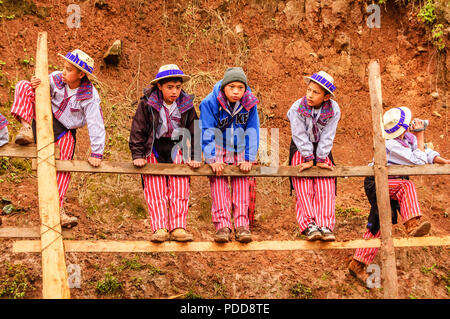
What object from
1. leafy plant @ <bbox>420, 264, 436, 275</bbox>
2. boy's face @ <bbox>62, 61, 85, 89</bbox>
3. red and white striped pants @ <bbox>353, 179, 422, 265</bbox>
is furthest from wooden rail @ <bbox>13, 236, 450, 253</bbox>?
leafy plant @ <bbox>420, 264, 436, 275</bbox>

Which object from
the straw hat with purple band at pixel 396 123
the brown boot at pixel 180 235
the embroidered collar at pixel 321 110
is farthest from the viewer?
the straw hat with purple band at pixel 396 123

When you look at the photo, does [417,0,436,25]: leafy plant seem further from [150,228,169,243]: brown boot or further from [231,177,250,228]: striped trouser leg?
[150,228,169,243]: brown boot

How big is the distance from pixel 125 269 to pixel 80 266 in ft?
1.61

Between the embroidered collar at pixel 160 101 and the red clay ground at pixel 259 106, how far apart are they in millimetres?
2047

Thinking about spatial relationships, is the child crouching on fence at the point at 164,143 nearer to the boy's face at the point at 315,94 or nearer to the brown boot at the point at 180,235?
the brown boot at the point at 180,235

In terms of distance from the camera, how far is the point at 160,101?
474 cm

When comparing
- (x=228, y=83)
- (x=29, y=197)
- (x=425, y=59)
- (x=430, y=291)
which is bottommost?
(x=430, y=291)

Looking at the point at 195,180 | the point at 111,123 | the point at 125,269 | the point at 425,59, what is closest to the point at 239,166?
the point at 125,269

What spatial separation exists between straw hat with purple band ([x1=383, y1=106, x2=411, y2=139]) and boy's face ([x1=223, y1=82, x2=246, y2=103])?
1.60m

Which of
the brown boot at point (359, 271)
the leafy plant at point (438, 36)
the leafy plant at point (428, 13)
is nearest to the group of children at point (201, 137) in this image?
the brown boot at point (359, 271)

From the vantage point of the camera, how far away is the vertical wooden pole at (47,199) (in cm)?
418

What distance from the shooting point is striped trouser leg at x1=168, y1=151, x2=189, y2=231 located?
4.52m

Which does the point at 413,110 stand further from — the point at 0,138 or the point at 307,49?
the point at 0,138

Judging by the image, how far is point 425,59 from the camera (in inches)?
330
